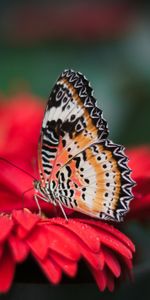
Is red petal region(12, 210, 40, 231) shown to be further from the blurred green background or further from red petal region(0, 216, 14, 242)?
the blurred green background

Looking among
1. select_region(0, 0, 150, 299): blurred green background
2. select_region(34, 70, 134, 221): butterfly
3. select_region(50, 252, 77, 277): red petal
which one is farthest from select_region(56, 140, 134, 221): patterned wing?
select_region(0, 0, 150, 299): blurred green background

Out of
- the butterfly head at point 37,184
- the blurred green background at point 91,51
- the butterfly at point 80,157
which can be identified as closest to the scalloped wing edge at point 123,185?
the butterfly at point 80,157

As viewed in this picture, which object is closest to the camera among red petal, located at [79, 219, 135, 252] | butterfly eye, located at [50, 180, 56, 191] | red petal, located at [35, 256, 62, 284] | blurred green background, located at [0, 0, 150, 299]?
red petal, located at [35, 256, 62, 284]

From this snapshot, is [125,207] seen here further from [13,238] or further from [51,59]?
[51,59]

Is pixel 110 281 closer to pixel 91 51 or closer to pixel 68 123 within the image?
pixel 68 123

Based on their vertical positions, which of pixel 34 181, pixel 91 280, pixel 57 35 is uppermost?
pixel 57 35

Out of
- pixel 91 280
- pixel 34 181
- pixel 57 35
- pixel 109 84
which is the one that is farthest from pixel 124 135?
pixel 57 35
